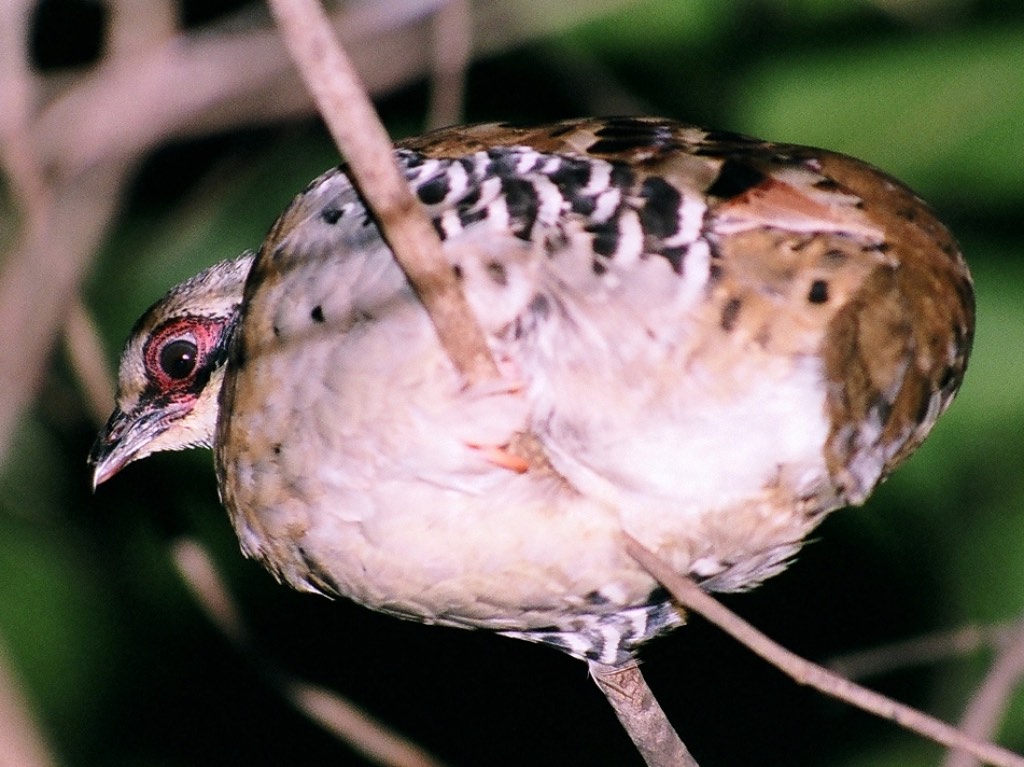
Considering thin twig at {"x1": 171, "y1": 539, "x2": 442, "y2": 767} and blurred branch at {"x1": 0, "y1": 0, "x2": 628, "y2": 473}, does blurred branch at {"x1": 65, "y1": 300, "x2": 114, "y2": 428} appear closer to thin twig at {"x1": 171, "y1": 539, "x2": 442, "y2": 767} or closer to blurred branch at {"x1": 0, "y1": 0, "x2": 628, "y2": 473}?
blurred branch at {"x1": 0, "y1": 0, "x2": 628, "y2": 473}

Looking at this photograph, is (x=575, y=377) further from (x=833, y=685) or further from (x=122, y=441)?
(x=122, y=441)

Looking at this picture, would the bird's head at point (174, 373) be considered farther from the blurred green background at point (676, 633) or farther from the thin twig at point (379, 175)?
the blurred green background at point (676, 633)

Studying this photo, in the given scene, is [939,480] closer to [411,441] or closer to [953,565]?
[953,565]

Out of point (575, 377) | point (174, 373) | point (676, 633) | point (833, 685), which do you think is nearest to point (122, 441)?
point (174, 373)

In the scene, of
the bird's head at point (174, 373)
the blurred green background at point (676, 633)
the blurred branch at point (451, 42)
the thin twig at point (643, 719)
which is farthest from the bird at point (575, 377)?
the blurred green background at point (676, 633)

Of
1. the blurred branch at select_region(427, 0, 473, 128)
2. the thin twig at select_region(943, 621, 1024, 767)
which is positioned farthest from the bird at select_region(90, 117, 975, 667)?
the blurred branch at select_region(427, 0, 473, 128)

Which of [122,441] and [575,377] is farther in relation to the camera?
[122,441]

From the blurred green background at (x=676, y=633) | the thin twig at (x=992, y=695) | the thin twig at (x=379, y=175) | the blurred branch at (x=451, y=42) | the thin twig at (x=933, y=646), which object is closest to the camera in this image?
the thin twig at (x=379, y=175)
